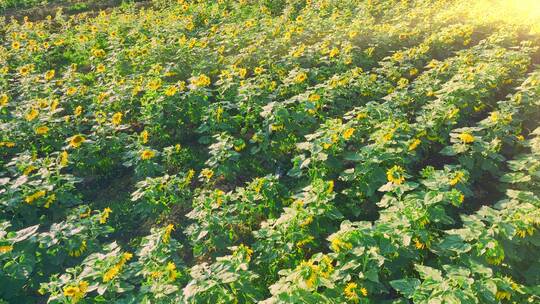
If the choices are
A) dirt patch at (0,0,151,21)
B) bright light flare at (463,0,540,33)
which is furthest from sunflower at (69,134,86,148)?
dirt patch at (0,0,151,21)

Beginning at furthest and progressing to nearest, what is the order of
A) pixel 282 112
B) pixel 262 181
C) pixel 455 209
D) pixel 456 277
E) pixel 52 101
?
1. pixel 52 101
2. pixel 282 112
3. pixel 455 209
4. pixel 262 181
5. pixel 456 277

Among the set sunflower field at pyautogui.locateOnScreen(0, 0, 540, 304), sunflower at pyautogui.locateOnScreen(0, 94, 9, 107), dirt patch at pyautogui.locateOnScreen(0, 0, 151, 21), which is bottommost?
sunflower field at pyautogui.locateOnScreen(0, 0, 540, 304)

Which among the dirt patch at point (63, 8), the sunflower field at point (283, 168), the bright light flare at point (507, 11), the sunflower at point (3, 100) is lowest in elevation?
the sunflower field at point (283, 168)

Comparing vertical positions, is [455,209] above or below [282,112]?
below

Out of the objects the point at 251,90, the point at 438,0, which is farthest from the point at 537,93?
the point at 438,0

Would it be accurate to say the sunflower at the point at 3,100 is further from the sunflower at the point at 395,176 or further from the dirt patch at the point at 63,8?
the dirt patch at the point at 63,8

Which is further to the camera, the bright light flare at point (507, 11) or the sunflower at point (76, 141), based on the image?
the bright light flare at point (507, 11)

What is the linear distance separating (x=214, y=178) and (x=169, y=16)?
5.83 m

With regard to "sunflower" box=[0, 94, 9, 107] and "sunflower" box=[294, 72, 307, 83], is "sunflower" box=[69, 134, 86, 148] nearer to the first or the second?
"sunflower" box=[0, 94, 9, 107]

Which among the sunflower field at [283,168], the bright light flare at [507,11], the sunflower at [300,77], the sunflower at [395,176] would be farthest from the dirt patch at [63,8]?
the sunflower at [395,176]

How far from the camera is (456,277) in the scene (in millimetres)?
2967

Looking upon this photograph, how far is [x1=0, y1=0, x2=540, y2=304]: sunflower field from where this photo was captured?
3410mm

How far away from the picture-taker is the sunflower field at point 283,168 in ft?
11.2

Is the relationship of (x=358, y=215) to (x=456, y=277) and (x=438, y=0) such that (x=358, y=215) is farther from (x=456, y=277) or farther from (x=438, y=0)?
(x=438, y=0)
